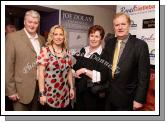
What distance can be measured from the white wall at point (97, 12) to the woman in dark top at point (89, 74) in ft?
0.51

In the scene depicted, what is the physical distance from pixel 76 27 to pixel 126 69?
1.87ft

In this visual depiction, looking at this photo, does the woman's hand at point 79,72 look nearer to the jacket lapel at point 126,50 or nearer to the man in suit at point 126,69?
the man in suit at point 126,69

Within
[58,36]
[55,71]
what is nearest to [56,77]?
[55,71]

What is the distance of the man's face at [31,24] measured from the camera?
5.63ft

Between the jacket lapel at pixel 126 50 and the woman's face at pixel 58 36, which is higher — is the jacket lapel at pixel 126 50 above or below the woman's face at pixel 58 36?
below

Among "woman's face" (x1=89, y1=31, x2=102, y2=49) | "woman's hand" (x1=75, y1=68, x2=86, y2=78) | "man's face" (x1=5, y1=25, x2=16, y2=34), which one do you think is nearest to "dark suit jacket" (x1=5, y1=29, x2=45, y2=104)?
"man's face" (x1=5, y1=25, x2=16, y2=34)

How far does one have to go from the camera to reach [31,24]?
1.72m

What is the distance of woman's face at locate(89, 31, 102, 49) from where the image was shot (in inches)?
69.4

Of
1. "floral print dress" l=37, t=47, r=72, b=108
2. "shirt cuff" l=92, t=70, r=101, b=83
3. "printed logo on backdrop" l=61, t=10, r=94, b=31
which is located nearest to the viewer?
"floral print dress" l=37, t=47, r=72, b=108

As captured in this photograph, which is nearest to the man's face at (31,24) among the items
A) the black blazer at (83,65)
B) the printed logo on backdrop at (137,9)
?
the black blazer at (83,65)

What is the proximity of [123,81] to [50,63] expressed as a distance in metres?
0.55

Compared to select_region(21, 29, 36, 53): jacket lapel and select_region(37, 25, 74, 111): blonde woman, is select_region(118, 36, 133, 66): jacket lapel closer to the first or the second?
select_region(37, 25, 74, 111): blonde woman

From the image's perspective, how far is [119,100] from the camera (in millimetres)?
1731

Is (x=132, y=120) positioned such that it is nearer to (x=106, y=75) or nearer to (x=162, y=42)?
(x=106, y=75)
